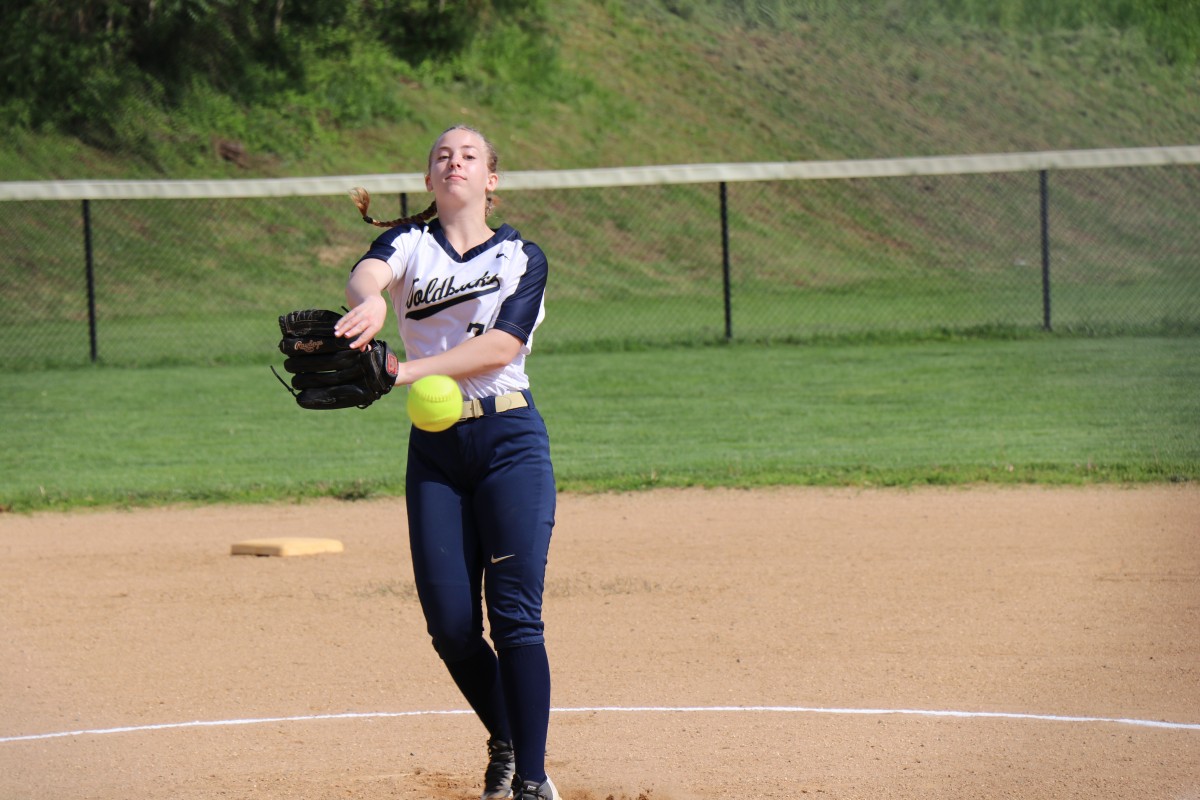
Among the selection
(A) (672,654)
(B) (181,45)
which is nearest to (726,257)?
(A) (672,654)

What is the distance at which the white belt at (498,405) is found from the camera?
413 centimetres

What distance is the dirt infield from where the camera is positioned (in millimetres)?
4734

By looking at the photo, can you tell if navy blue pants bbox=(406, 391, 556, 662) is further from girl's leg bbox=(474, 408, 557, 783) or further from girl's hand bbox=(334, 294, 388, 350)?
girl's hand bbox=(334, 294, 388, 350)

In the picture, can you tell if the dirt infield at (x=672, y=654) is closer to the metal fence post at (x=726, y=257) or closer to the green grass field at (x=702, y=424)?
the green grass field at (x=702, y=424)

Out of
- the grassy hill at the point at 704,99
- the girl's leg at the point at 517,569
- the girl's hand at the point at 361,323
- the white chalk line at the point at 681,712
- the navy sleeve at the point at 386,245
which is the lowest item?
the white chalk line at the point at 681,712

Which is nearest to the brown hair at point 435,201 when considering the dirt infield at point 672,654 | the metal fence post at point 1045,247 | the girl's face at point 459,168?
the girl's face at point 459,168

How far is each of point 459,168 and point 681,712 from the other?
7.85ft

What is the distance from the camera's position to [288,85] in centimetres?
2805

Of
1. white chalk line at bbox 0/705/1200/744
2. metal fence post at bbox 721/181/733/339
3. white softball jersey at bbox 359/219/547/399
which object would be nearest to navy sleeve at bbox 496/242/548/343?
white softball jersey at bbox 359/219/547/399

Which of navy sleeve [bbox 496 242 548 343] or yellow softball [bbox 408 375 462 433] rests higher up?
navy sleeve [bbox 496 242 548 343]

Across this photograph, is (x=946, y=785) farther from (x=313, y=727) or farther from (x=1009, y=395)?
(x=1009, y=395)

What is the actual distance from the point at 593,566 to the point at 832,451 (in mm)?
3974

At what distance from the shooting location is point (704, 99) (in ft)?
108

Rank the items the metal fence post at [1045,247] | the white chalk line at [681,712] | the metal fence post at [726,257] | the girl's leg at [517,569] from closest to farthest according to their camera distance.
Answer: the girl's leg at [517,569] → the white chalk line at [681,712] → the metal fence post at [1045,247] → the metal fence post at [726,257]
